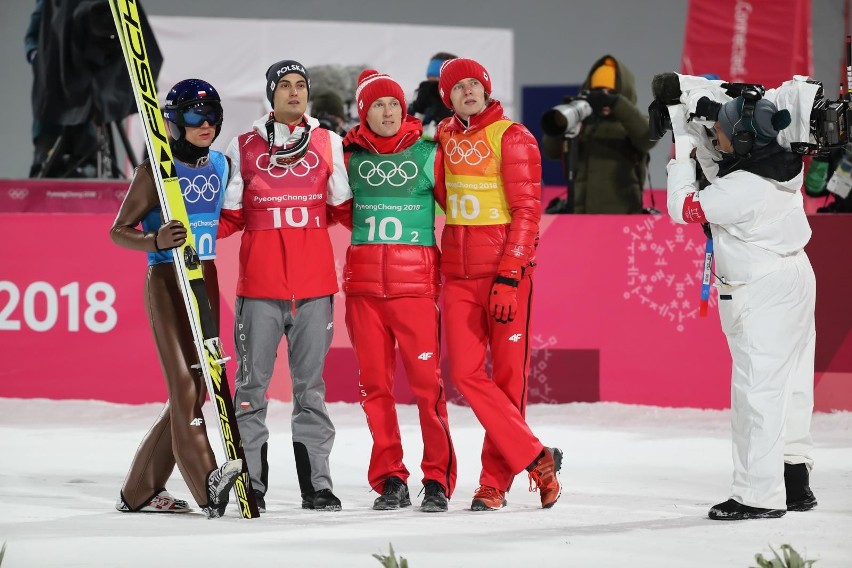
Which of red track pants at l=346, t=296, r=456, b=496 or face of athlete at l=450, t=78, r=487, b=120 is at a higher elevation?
face of athlete at l=450, t=78, r=487, b=120

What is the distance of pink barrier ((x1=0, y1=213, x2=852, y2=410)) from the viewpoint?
654cm

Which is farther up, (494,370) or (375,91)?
(375,91)

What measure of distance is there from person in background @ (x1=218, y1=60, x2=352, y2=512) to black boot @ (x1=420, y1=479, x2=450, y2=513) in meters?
0.33

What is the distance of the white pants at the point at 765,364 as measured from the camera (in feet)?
13.6

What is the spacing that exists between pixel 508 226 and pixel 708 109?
0.81 metres

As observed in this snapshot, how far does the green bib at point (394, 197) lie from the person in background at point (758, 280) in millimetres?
892

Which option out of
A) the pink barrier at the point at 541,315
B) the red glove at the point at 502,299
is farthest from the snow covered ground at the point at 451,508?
the red glove at the point at 502,299

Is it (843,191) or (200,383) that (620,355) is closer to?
(843,191)

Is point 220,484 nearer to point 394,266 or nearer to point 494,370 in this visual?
point 394,266

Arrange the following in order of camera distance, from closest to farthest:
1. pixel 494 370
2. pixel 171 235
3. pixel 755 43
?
pixel 171 235 < pixel 494 370 < pixel 755 43

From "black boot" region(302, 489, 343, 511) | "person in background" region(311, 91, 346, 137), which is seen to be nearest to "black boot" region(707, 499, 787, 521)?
"black boot" region(302, 489, 343, 511)

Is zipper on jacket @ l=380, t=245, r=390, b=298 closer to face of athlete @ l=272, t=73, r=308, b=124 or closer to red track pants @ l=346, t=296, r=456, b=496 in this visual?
red track pants @ l=346, t=296, r=456, b=496

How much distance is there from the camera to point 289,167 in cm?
439

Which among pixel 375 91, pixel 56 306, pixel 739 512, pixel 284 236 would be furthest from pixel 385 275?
pixel 56 306
